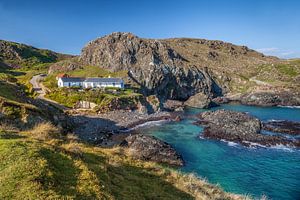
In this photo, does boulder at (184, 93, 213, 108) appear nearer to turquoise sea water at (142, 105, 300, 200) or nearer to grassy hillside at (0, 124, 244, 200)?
turquoise sea water at (142, 105, 300, 200)

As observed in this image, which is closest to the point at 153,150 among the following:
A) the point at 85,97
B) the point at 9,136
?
the point at 9,136

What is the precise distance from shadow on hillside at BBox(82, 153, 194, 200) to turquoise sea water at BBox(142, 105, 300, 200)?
65.8ft

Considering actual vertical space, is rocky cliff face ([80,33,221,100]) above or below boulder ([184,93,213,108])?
above

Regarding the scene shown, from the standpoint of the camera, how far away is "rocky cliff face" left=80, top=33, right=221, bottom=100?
132 meters

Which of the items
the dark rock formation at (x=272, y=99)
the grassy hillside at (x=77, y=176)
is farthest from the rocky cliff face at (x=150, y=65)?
the grassy hillside at (x=77, y=176)

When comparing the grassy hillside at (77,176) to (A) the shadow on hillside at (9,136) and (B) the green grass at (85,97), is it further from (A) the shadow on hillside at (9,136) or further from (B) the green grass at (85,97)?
(B) the green grass at (85,97)

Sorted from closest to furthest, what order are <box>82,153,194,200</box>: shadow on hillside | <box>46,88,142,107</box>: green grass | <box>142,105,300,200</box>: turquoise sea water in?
1. <box>82,153,194,200</box>: shadow on hillside
2. <box>142,105,300,200</box>: turquoise sea water
3. <box>46,88,142,107</box>: green grass

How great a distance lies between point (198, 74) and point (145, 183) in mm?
137929

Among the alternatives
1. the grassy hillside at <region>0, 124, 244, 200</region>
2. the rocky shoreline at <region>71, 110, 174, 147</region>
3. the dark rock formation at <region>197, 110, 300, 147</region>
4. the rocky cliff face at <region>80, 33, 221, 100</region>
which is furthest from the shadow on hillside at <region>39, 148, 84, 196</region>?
the rocky cliff face at <region>80, 33, 221, 100</region>

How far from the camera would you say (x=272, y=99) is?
412 feet

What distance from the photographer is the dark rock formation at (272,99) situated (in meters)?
125

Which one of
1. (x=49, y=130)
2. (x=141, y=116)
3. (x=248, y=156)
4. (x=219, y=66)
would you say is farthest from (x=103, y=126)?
(x=219, y=66)

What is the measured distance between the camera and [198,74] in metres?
151

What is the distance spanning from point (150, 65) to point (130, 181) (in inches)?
4638
